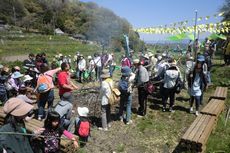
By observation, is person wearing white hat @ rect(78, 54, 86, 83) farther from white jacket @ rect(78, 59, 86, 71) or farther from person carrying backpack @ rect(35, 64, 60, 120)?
person carrying backpack @ rect(35, 64, 60, 120)

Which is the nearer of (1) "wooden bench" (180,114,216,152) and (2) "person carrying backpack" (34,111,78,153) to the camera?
(2) "person carrying backpack" (34,111,78,153)

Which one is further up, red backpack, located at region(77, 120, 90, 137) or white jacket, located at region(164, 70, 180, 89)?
white jacket, located at region(164, 70, 180, 89)

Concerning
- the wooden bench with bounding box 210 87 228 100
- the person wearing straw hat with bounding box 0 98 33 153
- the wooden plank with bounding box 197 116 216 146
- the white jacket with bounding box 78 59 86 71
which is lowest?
the wooden plank with bounding box 197 116 216 146

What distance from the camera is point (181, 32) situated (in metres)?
13.4

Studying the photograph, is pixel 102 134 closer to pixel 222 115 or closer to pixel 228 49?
pixel 222 115

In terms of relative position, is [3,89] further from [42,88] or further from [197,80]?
[197,80]

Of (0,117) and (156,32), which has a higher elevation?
(156,32)

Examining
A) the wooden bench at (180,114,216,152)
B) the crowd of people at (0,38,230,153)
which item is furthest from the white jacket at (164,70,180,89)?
the wooden bench at (180,114,216,152)

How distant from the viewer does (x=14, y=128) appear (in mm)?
3129

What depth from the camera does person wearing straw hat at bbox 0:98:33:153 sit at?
3.05 m

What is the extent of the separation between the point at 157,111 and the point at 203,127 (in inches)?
114

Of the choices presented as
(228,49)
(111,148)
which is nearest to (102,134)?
(111,148)

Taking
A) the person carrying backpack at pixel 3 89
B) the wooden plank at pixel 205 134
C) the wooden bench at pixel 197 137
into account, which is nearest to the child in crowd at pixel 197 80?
the wooden plank at pixel 205 134

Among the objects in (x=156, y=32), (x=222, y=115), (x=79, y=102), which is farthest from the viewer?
(x=156, y=32)
